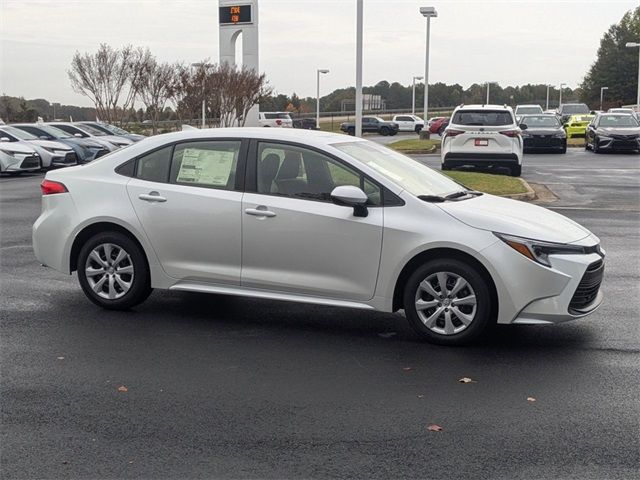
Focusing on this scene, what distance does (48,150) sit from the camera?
85.8 feet

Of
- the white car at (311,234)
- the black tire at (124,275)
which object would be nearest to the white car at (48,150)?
the white car at (311,234)

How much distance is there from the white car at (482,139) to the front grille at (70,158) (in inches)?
473

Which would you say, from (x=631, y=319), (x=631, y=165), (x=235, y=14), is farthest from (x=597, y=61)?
(x=631, y=319)

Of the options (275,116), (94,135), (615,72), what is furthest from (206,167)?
(615,72)

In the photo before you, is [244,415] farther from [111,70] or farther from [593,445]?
[111,70]

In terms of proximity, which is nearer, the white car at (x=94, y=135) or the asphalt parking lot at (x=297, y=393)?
the asphalt parking lot at (x=297, y=393)

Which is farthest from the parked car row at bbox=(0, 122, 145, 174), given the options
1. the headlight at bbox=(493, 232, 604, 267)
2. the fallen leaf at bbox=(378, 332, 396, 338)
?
the headlight at bbox=(493, 232, 604, 267)

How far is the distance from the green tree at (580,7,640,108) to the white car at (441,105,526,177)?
84.6m

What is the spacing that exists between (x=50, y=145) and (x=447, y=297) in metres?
22.1

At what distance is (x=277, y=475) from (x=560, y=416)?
73.2 inches

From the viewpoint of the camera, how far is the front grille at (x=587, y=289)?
645 centimetres

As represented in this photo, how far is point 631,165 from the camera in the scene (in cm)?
2620

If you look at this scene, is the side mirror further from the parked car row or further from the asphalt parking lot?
the parked car row

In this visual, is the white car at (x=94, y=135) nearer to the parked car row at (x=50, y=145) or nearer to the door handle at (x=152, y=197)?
the parked car row at (x=50, y=145)
